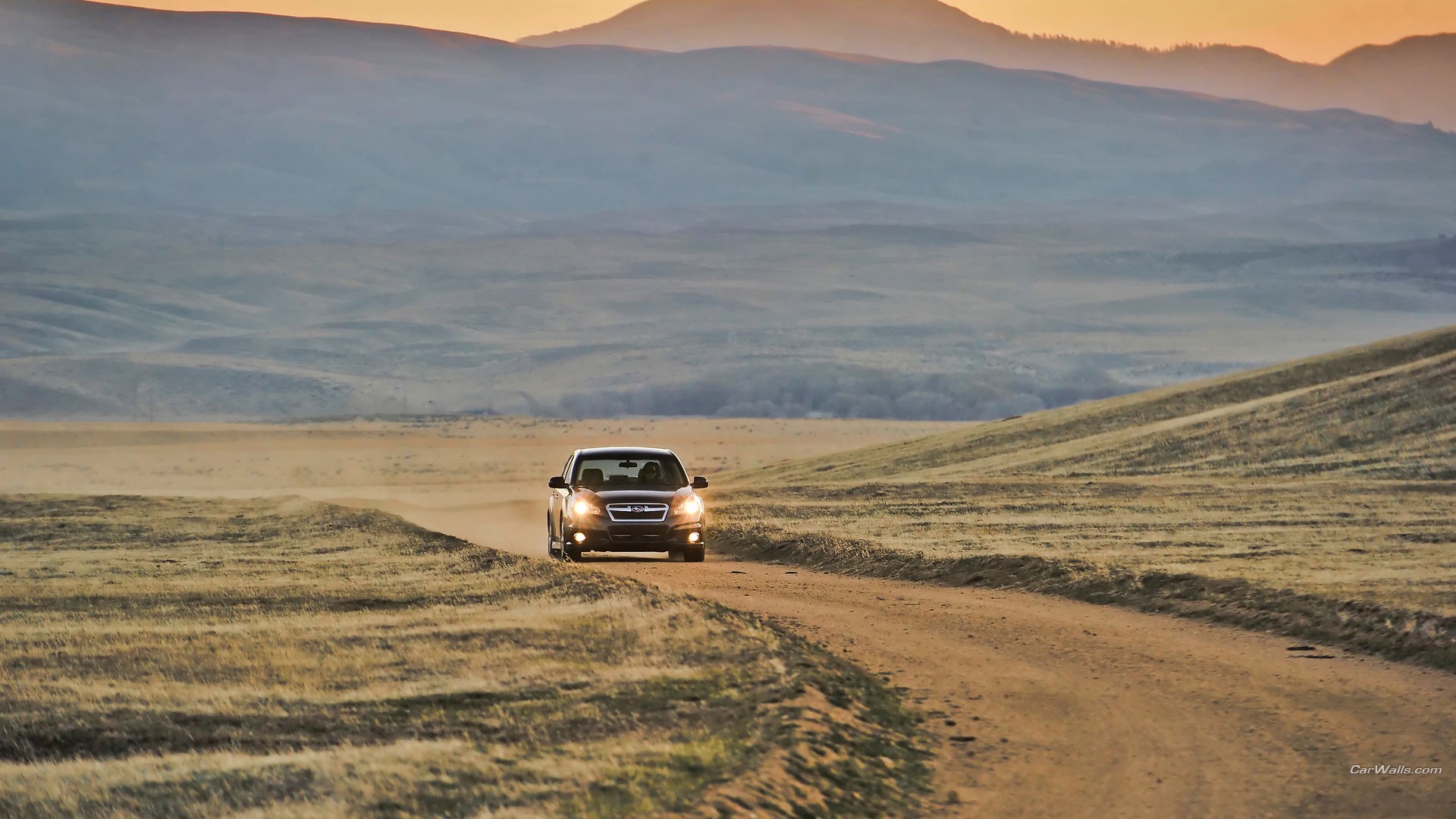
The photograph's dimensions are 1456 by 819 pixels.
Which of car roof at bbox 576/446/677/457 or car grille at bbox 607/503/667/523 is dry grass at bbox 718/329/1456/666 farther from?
car grille at bbox 607/503/667/523

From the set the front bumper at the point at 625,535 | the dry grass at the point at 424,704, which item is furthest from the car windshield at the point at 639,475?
the dry grass at the point at 424,704

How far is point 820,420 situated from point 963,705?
131827mm

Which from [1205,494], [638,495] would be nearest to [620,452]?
[638,495]

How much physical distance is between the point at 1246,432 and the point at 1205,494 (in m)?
16.3

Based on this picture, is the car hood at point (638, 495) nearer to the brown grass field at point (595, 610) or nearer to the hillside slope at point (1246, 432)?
the brown grass field at point (595, 610)

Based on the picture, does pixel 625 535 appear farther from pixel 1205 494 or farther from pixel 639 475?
pixel 1205 494

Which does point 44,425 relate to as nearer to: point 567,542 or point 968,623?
point 567,542

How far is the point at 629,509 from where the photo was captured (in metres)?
26.4

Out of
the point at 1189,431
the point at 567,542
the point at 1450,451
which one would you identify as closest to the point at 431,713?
the point at 567,542

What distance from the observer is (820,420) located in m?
147

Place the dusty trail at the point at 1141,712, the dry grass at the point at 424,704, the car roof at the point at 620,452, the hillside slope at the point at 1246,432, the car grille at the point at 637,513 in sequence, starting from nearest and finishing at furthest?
the dry grass at the point at 424,704
the dusty trail at the point at 1141,712
the car grille at the point at 637,513
the car roof at the point at 620,452
the hillside slope at the point at 1246,432

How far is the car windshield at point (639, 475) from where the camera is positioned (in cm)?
2691

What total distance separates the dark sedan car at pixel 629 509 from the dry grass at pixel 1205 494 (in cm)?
339

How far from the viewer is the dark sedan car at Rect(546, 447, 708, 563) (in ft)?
86.5
